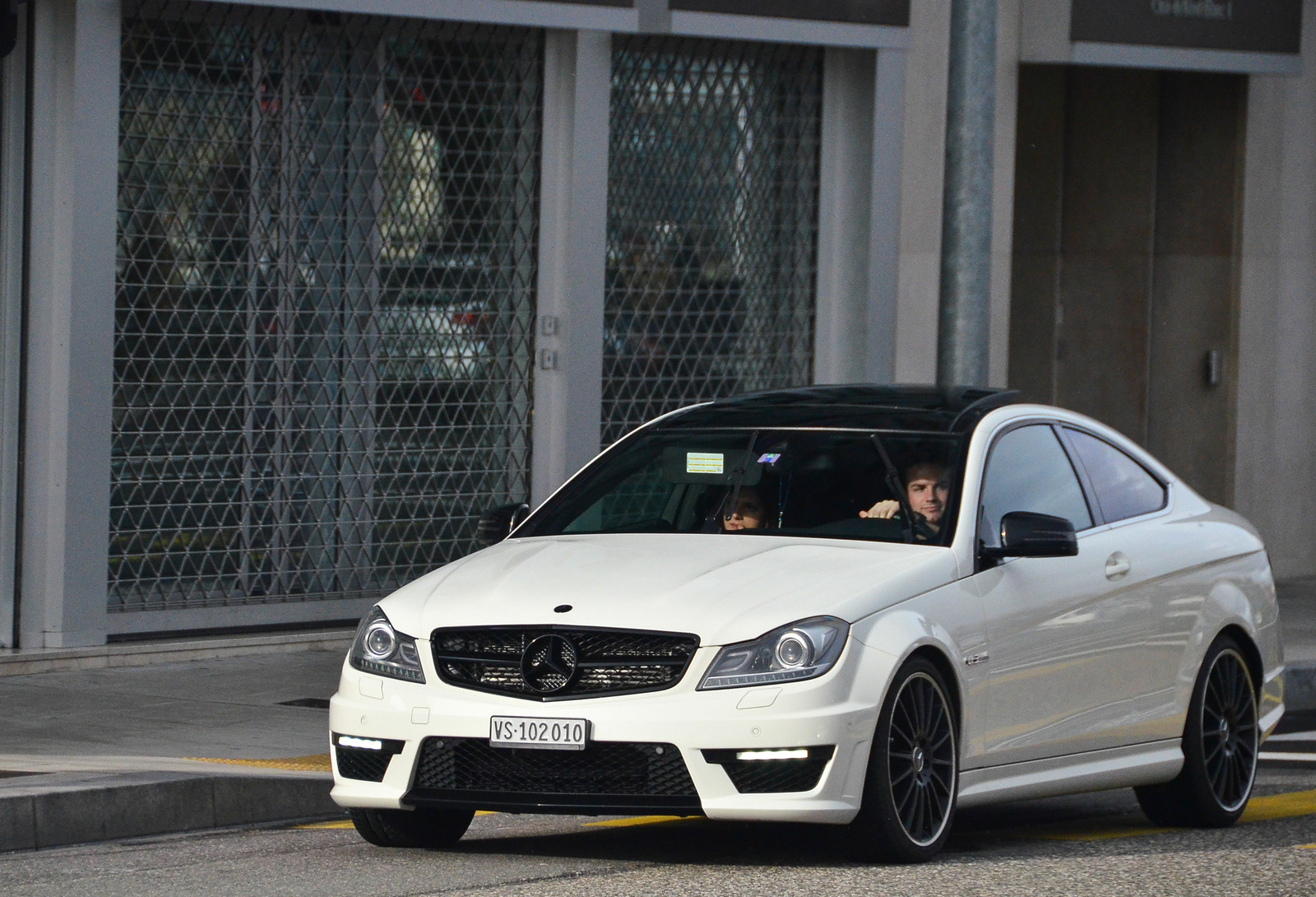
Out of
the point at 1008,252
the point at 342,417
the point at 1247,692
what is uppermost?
the point at 1008,252

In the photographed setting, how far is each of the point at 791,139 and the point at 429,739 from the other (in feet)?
29.7

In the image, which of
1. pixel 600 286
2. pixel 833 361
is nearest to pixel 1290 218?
pixel 833 361

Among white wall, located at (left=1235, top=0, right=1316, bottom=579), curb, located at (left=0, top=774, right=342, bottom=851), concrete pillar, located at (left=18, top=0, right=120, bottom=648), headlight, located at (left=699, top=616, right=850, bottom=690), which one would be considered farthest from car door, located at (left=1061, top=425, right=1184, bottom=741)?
white wall, located at (left=1235, top=0, right=1316, bottom=579)

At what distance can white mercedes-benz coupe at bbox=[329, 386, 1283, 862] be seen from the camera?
631 centimetres

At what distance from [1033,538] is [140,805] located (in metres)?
3.17

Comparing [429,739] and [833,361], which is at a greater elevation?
[833,361]

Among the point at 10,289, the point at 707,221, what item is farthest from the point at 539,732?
the point at 707,221

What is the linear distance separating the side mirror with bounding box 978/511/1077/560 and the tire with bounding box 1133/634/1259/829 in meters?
1.21

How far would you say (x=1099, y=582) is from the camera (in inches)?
300

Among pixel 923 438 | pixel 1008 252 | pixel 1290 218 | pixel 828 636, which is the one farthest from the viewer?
pixel 1290 218

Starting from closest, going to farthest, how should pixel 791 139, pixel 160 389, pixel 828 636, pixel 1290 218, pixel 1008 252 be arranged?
pixel 828 636 < pixel 160 389 < pixel 791 139 < pixel 1008 252 < pixel 1290 218

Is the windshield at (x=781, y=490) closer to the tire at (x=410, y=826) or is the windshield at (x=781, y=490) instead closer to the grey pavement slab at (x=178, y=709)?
the tire at (x=410, y=826)

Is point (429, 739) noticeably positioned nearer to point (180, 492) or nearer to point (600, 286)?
point (180, 492)

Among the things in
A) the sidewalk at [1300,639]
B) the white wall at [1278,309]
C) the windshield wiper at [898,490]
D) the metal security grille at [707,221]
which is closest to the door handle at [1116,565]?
the windshield wiper at [898,490]
